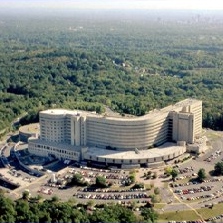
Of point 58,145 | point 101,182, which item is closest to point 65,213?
point 101,182

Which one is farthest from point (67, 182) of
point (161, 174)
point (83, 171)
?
point (161, 174)

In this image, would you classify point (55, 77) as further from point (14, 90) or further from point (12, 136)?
point (12, 136)

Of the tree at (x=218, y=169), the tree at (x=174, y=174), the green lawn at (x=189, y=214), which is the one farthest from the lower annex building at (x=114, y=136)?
the green lawn at (x=189, y=214)

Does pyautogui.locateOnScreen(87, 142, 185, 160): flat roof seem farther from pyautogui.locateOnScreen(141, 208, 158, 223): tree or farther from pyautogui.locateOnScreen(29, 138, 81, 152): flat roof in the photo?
pyautogui.locateOnScreen(141, 208, 158, 223): tree

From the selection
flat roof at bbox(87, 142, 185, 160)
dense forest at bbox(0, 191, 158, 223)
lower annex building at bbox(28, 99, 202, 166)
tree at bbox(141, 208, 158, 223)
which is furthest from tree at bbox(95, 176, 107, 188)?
tree at bbox(141, 208, 158, 223)

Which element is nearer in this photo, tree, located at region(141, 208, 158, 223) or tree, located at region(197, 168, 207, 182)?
tree, located at region(141, 208, 158, 223)
